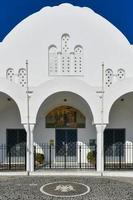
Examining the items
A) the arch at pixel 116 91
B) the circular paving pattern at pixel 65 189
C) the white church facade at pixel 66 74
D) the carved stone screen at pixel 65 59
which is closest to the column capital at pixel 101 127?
the arch at pixel 116 91

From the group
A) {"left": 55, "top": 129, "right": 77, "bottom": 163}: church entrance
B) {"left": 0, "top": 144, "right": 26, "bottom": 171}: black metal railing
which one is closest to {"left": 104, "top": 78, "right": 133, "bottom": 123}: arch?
{"left": 55, "top": 129, "right": 77, "bottom": 163}: church entrance

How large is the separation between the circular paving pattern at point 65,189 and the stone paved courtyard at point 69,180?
0.25m

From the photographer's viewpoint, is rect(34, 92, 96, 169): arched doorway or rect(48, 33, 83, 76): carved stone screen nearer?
rect(48, 33, 83, 76): carved stone screen

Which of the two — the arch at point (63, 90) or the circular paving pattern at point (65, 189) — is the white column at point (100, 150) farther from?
the circular paving pattern at point (65, 189)

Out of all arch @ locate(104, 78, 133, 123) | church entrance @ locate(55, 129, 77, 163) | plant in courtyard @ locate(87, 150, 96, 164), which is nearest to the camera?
arch @ locate(104, 78, 133, 123)

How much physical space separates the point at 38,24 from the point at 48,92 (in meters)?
5.80

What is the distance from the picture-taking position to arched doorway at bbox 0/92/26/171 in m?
19.4

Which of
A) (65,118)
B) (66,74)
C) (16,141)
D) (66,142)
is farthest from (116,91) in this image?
(16,141)

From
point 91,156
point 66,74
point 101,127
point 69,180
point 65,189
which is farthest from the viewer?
point 66,74

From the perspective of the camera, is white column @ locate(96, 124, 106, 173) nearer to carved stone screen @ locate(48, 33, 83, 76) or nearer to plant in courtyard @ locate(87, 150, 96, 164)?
plant in courtyard @ locate(87, 150, 96, 164)

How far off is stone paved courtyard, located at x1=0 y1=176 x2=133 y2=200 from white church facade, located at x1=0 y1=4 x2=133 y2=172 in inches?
172

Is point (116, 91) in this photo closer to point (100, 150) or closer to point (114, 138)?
point (100, 150)

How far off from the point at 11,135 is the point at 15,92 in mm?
4440

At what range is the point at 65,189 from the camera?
12.0 m
